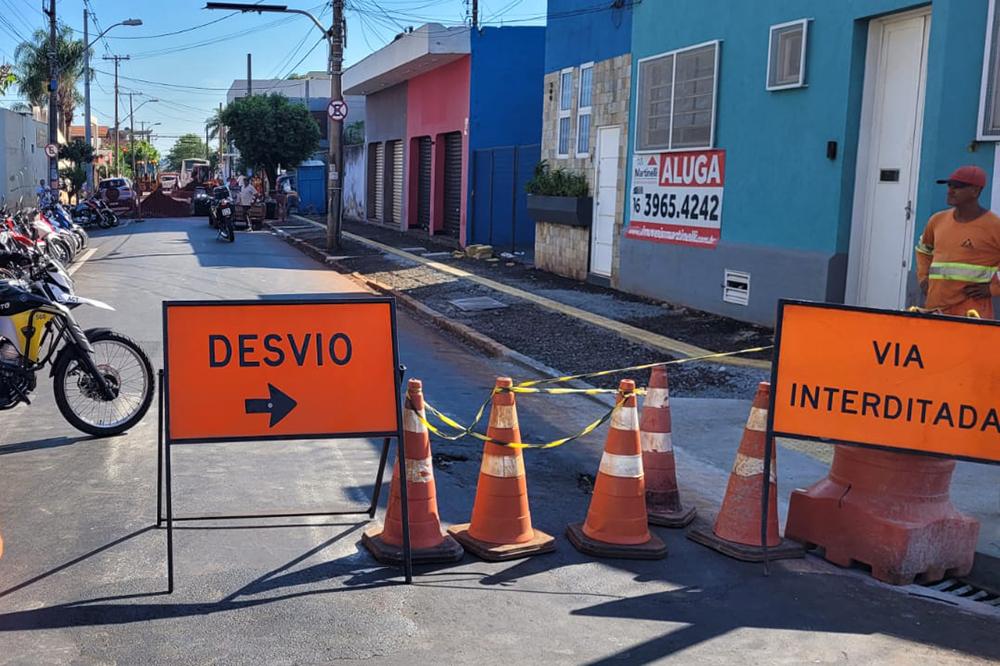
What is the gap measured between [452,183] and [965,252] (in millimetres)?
21642

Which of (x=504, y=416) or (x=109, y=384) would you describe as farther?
(x=109, y=384)

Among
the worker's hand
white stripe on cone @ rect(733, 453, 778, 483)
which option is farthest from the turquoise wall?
white stripe on cone @ rect(733, 453, 778, 483)

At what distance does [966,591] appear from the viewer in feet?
16.9

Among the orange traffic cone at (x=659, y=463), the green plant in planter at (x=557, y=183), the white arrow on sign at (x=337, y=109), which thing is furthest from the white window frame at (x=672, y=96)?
the white arrow on sign at (x=337, y=109)

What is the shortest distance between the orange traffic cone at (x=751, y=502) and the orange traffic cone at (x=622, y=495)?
0.39 metres

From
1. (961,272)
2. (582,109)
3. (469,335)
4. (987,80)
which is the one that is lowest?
(469,335)

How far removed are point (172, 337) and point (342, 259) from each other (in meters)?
18.1

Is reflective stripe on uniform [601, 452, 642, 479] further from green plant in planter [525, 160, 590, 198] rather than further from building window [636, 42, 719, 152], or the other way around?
green plant in planter [525, 160, 590, 198]

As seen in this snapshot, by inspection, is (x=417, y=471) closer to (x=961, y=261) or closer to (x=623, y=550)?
(x=623, y=550)

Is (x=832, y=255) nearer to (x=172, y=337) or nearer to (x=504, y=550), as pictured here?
(x=504, y=550)

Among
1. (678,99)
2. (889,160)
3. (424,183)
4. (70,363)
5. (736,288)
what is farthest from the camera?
(424,183)

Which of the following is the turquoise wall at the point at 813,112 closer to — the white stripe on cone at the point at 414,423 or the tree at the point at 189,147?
the white stripe on cone at the point at 414,423

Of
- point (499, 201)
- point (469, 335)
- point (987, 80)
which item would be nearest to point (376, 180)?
point (499, 201)

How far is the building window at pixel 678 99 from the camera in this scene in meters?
13.6
